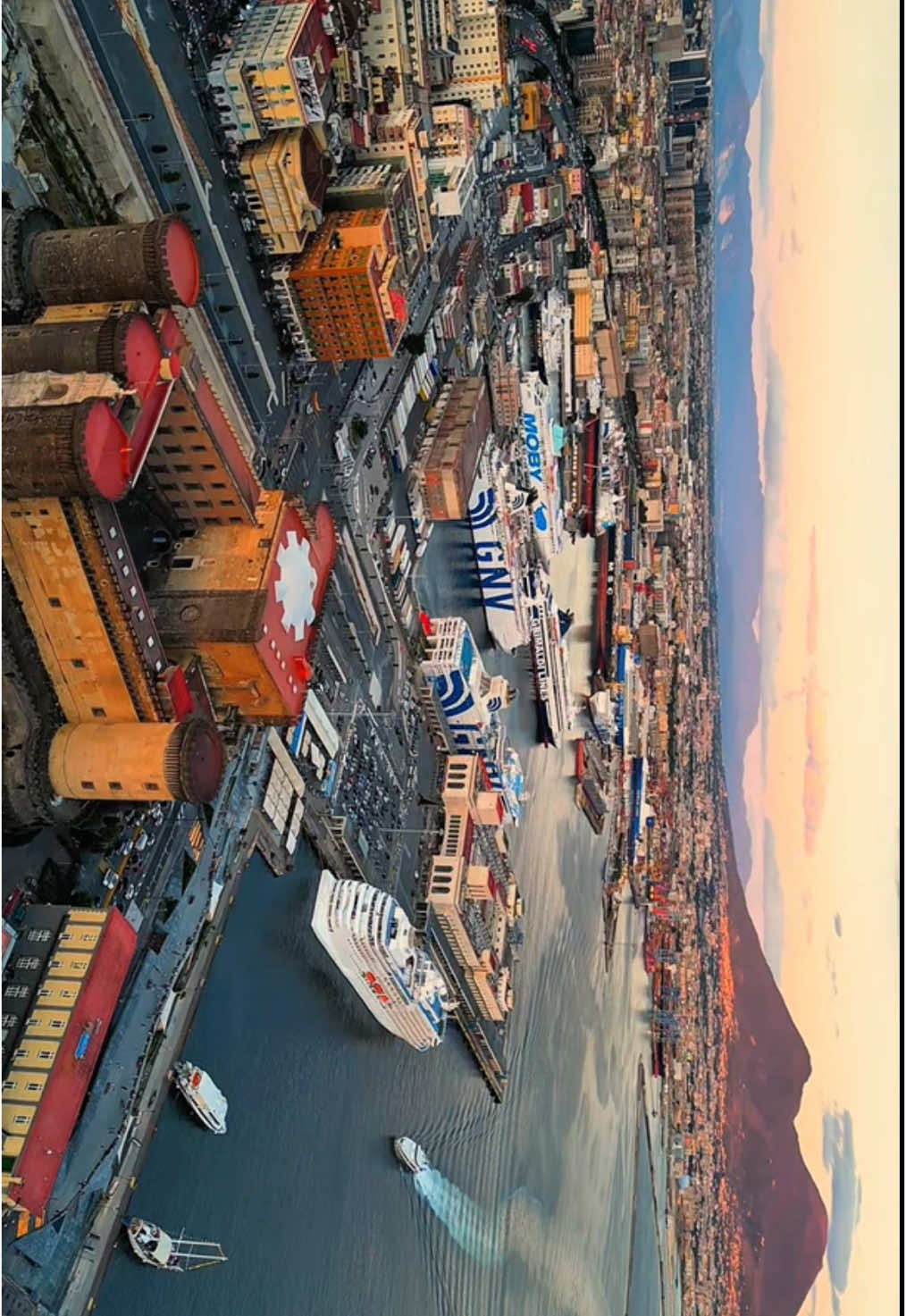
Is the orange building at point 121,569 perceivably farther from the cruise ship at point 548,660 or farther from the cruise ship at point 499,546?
the cruise ship at point 548,660

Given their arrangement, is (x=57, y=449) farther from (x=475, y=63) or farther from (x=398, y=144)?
(x=475, y=63)

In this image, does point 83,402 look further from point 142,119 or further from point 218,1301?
point 218,1301

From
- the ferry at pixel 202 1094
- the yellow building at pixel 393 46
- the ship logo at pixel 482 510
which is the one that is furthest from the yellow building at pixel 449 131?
the ferry at pixel 202 1094

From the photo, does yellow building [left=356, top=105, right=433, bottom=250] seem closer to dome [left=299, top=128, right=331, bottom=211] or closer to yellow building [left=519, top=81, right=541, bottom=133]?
dome [left=299, top=128, right=331, bottom=211]

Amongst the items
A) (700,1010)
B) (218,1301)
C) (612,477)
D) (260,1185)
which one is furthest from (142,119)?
(700,1010)

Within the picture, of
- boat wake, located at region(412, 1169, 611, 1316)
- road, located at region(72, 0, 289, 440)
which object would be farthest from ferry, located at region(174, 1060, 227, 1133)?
road, located at region(72, 0, 289, 440)
